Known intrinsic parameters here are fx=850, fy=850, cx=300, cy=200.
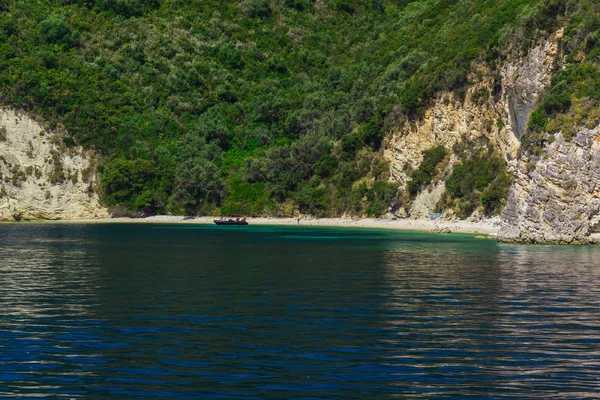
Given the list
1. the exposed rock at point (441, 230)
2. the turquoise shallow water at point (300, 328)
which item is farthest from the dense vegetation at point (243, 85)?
the turquoise shallow water at point (300, 328)

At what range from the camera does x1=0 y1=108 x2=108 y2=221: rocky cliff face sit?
153125 mm

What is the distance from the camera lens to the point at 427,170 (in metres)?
123

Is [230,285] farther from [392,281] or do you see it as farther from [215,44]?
[215,44]

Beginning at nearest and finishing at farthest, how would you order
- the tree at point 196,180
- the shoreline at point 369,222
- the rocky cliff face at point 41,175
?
the shoreline at point 369,222 < the tree at point 196,180 < the rocky cliff face at point 41,175

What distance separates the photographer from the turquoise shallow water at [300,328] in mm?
22297

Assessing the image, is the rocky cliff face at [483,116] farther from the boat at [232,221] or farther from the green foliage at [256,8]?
the green foliage at [256,8]

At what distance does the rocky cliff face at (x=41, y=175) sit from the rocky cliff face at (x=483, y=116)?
189 feet

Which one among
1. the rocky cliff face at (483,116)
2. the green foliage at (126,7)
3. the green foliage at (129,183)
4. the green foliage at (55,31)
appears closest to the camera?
the rocky cliff face at (483,116)

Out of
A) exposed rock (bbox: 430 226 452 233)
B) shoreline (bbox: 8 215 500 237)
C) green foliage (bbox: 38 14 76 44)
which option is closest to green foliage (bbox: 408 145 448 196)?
shoreline (bbox: 8 215 500 237)

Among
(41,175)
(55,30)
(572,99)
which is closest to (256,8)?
(55,30)

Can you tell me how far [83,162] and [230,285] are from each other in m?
117

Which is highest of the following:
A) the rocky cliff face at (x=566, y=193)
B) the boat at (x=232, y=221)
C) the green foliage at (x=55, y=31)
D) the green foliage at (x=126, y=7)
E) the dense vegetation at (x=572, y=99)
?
the green foliage at (x=126, y=7)

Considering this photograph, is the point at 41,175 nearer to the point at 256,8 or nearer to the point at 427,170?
the point at 256,8

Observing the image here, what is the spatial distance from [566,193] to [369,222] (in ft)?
161
